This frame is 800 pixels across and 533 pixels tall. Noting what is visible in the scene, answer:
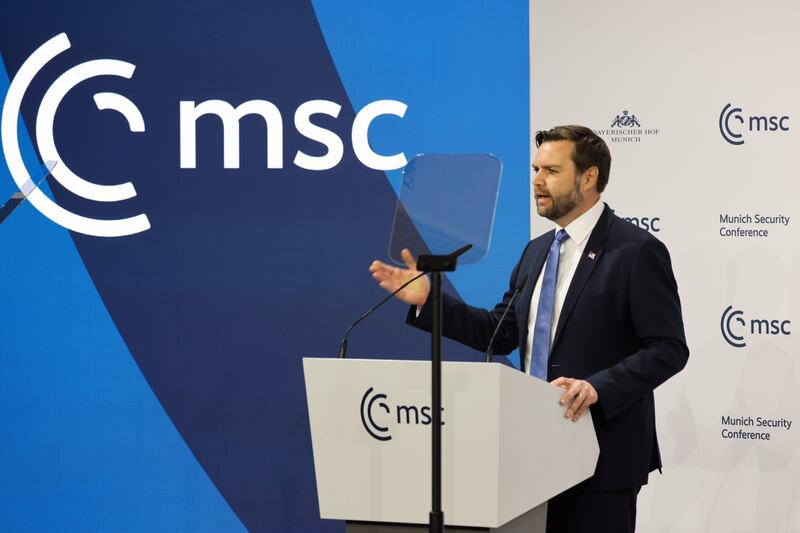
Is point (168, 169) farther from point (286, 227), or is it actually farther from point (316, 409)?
point (316, 409)

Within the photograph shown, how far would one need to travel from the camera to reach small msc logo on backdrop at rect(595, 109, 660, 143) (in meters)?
3.95

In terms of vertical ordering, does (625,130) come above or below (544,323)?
above

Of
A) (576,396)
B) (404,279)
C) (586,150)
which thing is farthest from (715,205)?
(404,279)

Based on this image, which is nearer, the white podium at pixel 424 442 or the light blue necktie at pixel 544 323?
the white podium at pixel 424 442

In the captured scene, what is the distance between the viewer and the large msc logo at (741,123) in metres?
3.86

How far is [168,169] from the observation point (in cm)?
427

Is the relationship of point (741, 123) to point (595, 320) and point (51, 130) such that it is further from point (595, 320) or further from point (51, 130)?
point (51, 130)

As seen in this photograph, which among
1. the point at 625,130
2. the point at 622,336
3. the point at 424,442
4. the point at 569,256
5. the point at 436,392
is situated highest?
the point at 625,130

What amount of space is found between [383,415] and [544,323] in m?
0.74

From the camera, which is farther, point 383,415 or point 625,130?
point 625,130

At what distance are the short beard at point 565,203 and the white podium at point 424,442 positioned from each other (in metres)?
0.72

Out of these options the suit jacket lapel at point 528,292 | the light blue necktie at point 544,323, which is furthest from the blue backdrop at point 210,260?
the light blue necktie at point 544,323

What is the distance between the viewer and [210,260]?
13.9 feet

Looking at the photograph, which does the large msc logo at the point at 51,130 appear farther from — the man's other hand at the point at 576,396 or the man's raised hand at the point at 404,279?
the man's other hand at the point at 576,396
